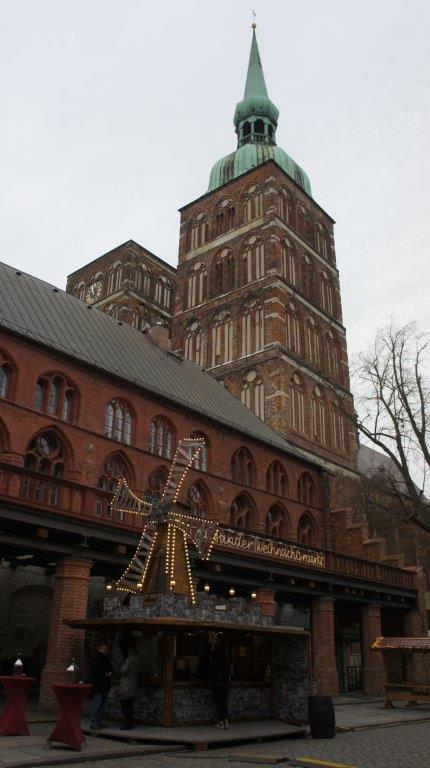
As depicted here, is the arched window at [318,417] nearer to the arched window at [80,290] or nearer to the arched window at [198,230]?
the arched window at [198,230]

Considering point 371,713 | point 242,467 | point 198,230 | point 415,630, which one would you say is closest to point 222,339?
point 198,230

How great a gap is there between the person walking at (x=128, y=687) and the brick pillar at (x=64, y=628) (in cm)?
329

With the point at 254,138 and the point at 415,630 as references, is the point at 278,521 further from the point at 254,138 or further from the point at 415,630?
the point at 254,138

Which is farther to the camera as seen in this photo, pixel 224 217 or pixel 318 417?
pixel 224 217

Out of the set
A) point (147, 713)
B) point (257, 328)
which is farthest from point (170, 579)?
point (257, 328)

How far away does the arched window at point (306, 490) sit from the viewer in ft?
115

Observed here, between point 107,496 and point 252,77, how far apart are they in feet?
190

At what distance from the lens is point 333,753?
11742 mm

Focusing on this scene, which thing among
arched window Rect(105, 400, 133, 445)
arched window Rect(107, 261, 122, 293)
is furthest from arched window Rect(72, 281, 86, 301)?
arched window Rect(105, 400, 133, 445)

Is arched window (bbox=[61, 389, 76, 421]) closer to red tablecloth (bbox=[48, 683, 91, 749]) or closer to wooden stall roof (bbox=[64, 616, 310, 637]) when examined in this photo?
wooden stall roof (bbox=[64, 616, 310, 637])

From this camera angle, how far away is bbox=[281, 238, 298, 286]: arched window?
50406mm

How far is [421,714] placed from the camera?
20484 millimetres

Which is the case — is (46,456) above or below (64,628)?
above

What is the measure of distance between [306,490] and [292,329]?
52.0ft
